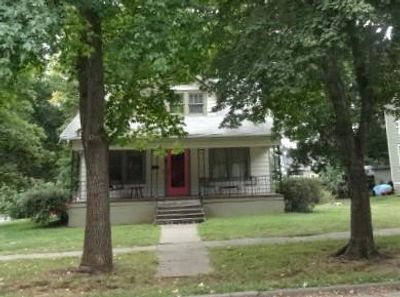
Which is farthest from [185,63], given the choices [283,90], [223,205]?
[223,205]

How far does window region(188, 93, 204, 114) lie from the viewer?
27.4m

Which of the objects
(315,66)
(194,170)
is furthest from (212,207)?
(315,66)

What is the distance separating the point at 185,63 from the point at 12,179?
20.1m

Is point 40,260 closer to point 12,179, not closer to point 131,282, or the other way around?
point 131,282

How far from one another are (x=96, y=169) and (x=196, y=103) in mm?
16729

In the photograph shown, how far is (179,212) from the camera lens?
22.4 metres

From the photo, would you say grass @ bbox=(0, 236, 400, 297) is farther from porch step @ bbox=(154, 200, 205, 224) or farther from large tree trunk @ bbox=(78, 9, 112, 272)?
porch step @ bbox=(154, 200, 205, 224)

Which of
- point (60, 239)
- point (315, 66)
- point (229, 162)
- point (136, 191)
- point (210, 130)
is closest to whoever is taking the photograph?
point (315, 66)

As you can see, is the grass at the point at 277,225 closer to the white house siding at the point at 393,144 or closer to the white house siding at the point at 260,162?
the white house siding at the point at 260,162

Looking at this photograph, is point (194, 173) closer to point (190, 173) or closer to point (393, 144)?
point (190, 173)

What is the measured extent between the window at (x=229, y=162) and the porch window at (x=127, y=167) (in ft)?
10.4

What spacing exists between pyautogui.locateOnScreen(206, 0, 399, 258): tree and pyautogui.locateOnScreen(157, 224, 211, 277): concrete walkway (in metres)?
3.08

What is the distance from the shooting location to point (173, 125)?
1406 cm

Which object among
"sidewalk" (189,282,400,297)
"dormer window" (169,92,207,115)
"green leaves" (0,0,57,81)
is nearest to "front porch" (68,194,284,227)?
"dormer window" (169,92,207,115)
